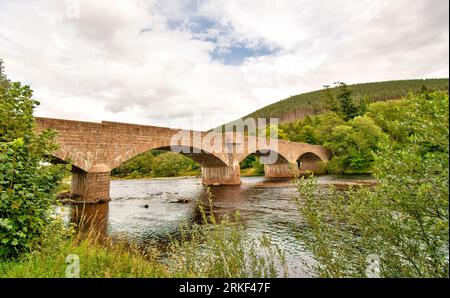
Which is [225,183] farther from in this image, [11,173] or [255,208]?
[11,173]

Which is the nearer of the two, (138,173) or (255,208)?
(255,208)

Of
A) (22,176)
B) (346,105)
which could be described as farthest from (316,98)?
(22,176)

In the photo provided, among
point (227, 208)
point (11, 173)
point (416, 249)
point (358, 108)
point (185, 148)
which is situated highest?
point (358, 108)

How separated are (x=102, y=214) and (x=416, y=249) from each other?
13.4 metres

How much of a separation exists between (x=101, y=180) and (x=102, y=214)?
353cm

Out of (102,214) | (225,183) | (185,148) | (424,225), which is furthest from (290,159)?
(424,225)

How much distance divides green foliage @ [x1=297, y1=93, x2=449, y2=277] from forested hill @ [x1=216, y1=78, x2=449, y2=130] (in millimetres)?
115037

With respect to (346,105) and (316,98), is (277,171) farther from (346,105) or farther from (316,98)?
(316,98)

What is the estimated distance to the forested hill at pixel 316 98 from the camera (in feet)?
386

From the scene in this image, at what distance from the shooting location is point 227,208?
14.9m

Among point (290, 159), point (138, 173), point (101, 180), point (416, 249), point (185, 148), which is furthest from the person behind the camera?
point (138, 173)
